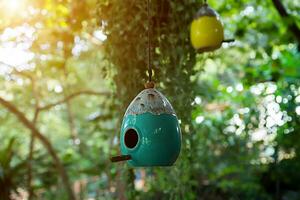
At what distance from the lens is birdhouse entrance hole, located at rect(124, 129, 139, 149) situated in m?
1.51

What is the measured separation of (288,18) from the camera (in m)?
3.30

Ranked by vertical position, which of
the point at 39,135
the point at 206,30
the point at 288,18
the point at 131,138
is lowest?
the point at 131,138

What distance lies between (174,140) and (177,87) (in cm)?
80

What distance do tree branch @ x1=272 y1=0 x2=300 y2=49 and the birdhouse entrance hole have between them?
2206mm

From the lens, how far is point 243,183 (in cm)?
463

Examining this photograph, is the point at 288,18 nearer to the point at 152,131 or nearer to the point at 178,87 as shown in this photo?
the point at 178,87

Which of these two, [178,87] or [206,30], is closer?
[206,30]

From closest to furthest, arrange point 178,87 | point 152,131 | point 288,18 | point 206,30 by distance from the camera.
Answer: point 152,131
point 206,30
point 178,87
point 288,18

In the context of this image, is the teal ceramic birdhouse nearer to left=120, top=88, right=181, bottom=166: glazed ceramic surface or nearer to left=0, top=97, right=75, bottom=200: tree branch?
left=120, top=88, right=181, bottom=166: glazed ceramic surface

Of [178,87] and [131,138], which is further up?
[178,87]

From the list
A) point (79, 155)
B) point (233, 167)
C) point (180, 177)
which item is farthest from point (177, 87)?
point (79, 155)

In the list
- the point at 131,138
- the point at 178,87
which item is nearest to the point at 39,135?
the point at 178,87

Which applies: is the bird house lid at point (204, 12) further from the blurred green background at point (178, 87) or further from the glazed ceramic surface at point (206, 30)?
the blurred green background at point (178, 87)

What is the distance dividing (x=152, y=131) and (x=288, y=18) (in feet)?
7.43
